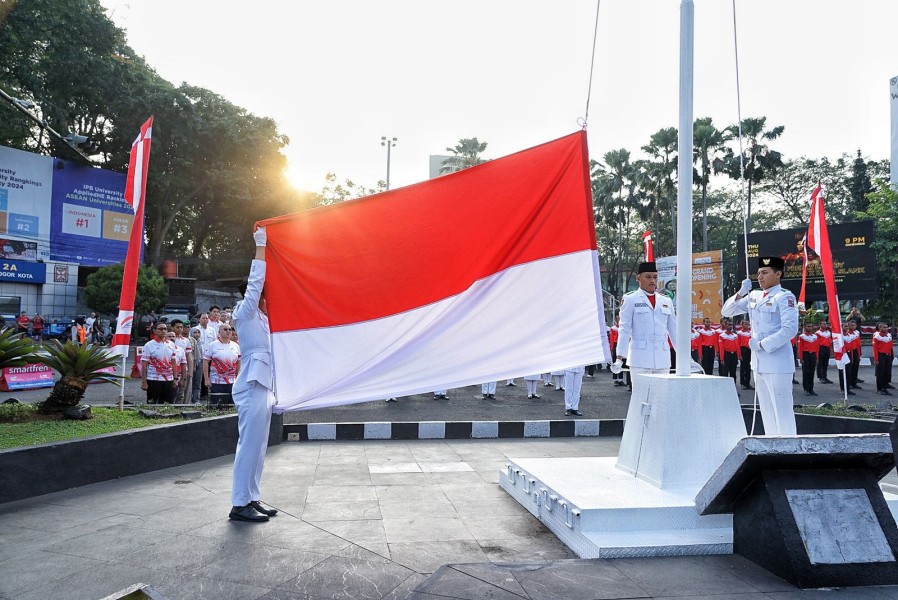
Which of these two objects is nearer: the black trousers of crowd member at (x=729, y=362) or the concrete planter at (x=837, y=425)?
the concrete planter at (x=837, y=425)

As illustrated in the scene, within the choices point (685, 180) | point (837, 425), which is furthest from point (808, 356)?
point (685, 180)

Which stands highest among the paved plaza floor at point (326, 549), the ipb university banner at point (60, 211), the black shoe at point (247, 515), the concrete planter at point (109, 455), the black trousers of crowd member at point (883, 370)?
the ipb university banner at point (60, 211)

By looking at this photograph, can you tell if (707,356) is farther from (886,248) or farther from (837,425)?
(886,248)

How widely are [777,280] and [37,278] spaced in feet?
103

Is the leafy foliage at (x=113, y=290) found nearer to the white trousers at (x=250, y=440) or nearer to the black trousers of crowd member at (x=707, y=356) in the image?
the black trousers of crowd member at (x=707, y=356)

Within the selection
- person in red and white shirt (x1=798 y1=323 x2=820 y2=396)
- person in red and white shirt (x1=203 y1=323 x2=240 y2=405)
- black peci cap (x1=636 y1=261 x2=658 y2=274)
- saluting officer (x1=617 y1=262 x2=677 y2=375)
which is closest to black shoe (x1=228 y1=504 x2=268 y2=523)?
saluting officer (x1=617 y1=262 x2=677 y2=375)

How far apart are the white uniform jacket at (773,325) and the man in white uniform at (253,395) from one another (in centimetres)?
430

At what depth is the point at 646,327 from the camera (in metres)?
6.38

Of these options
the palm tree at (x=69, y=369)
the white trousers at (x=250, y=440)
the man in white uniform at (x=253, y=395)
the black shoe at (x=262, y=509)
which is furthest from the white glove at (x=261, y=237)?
the palm tree at (x=69, y=369)

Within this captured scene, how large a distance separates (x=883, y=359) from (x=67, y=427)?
17595 mm

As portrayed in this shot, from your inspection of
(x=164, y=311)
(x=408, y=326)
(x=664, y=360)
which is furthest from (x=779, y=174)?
(x=408, y=326)

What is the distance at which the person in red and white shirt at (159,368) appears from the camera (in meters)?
9.45

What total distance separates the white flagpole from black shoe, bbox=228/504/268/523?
3.32 metres

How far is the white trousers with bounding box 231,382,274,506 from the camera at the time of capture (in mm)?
4656
